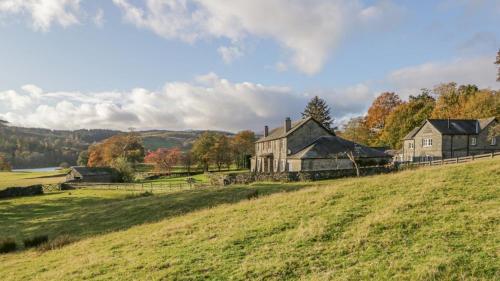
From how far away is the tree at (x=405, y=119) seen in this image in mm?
82375

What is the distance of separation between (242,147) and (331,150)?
6639 cm

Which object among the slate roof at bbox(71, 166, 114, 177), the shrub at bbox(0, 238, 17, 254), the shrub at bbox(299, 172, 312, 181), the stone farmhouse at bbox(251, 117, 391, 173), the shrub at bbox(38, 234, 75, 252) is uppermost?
the stone farmhouse at bbox(251, 117, 391, 173)

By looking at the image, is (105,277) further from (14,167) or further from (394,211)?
(14,167)

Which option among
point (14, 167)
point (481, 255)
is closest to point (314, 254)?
point (481, 255)

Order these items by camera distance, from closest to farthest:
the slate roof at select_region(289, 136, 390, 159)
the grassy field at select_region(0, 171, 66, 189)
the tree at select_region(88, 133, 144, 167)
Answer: the slate roof at select_region(289, 136, 390, 159)
the grassy field at select_region(0, 171, 66, 189)
the tree at select_region(88, 133, 144, 167)

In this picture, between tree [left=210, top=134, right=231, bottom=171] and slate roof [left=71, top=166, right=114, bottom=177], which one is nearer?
slate roof [left=71, top=166, right=114, bottom=177]

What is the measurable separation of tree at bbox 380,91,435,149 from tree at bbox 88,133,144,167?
76490 mm

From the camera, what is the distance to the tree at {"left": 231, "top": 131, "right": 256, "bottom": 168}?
10736 cm

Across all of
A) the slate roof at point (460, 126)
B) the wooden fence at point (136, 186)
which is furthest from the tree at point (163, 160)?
the slate roof at point (460, 126)

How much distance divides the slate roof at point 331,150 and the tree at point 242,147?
170 ft

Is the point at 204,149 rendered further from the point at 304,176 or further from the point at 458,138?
the point at 458,138

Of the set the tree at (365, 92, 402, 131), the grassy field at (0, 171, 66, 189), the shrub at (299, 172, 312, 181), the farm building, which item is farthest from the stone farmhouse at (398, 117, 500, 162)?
the grassy field at (0, 171, 66, 189)

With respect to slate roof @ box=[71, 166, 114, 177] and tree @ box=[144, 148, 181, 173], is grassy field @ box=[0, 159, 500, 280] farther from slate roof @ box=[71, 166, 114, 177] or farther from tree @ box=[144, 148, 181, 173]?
tree @ box=[144, 148, 181, 173]

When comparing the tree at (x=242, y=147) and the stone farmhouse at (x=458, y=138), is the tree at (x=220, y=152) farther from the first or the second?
the stone farmhouse at (x=458, y=138)
